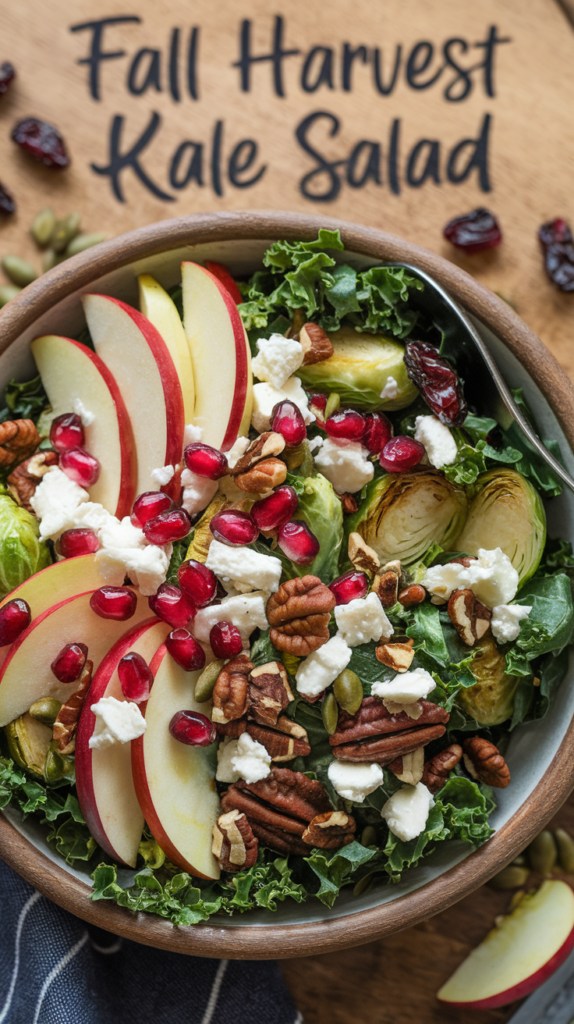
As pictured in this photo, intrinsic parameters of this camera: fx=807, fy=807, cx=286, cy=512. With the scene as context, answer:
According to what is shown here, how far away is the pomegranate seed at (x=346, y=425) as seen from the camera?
A: 2199 mm

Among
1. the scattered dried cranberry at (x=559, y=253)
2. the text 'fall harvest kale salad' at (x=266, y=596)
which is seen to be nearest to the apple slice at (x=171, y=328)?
the text 'fall harvest kale salad' at (x=266, y=596)

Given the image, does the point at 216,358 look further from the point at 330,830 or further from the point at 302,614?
the point at 330,830

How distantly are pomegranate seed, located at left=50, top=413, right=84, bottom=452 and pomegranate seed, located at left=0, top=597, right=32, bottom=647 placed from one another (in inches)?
18.1

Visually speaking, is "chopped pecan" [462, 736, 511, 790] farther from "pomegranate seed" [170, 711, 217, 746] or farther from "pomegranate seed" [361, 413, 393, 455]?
"pomegranate seed" [361, 413, 393, 455]

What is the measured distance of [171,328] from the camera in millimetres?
2307

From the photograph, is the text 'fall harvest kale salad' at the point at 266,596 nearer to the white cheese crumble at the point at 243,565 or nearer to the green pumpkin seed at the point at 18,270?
the white cheese crumble at the point at 243,565

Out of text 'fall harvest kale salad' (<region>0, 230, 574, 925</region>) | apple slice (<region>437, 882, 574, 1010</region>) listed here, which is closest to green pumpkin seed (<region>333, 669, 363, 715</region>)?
text 'fall harvest kale salad' (<region>0, 230, 574, 925</region>)

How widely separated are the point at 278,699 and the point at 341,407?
839 millimetres

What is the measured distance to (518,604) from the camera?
7.39ft

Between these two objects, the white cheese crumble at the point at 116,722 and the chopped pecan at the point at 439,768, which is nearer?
the white cheese crumble at the point at 116,722

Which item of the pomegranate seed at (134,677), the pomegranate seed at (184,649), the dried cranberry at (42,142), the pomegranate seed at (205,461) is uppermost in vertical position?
the dried cranberry at (42,142)

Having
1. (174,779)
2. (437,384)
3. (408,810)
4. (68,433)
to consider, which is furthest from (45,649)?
(437,384)

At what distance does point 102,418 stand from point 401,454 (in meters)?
0.85

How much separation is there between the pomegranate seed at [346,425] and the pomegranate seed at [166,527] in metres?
0.47
